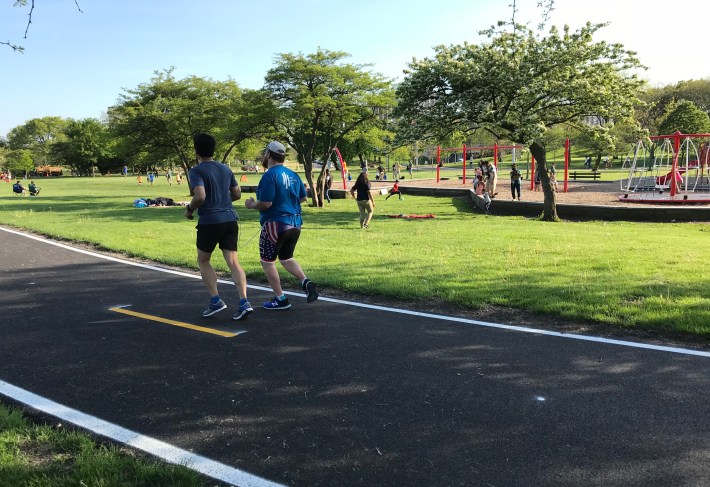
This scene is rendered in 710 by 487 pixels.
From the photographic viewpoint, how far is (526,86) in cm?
1622

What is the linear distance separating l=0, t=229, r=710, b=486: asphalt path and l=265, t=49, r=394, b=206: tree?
17.6 metres

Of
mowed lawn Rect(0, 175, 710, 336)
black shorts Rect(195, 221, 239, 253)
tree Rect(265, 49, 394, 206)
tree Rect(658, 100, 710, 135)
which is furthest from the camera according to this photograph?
tree Rect(658, 100, 710, 135)

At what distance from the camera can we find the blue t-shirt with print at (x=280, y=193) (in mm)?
5781

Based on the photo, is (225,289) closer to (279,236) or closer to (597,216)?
(279,236)

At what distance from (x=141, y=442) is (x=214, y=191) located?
9.84 feet

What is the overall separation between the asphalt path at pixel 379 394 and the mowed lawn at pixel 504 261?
3.55 ft

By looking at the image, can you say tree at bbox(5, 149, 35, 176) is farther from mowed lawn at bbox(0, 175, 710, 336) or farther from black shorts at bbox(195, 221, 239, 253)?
black shorts at bbox(195, 221, 239, 253)

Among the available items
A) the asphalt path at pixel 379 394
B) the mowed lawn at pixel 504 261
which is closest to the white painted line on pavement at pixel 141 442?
the asphalt path at pixel 379 394

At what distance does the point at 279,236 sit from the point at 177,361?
1925 mm

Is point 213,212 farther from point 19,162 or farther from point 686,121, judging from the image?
point 19,162

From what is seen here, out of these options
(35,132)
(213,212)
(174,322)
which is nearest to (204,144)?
(213,212)

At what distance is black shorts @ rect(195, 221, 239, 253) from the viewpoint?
5.61 m

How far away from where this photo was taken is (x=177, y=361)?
176 inches

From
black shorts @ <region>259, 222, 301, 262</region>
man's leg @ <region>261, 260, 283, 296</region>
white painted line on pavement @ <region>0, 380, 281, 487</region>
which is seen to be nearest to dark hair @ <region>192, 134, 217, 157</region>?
black shorts @ <region>259, 222, 301, 262</region>
